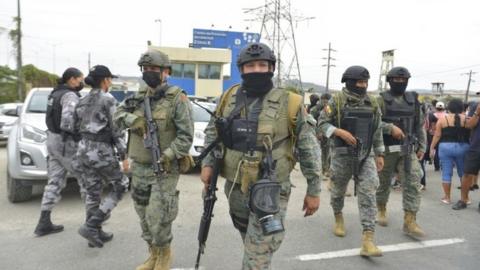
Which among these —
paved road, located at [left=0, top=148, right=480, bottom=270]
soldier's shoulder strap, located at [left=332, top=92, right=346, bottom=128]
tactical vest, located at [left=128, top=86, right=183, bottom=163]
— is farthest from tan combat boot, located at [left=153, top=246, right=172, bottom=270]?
soldier's shoulder strap, located at [left=332, top=92, right=346, bottom=128]

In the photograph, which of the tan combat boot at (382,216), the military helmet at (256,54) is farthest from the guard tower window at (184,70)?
the military helmet at (256,54)

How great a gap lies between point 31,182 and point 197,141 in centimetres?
319

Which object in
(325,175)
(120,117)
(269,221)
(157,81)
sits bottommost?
(325,175)

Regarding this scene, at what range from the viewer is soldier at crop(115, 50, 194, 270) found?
3.19 metres

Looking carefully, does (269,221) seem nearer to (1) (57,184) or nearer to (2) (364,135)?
(2) (364,135)

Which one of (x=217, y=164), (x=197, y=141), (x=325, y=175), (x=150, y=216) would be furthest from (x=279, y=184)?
(x=325, y=175)

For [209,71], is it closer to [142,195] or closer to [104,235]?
[104,235]

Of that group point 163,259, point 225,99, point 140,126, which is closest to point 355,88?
point 225,99

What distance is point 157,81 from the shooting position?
10.8 feet

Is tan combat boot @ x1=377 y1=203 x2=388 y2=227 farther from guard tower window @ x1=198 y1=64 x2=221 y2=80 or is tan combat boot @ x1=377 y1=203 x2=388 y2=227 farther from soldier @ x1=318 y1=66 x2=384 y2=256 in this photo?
guard tower window @ x1=198 y1=64 x2=221 y2=80

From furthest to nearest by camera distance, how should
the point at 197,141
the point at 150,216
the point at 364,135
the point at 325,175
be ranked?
1. the point at 325,175
2. the point at 197,141
3. the point at 364,135
4. the point at 150,216

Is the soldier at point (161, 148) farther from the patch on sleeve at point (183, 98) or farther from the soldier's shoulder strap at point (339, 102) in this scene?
the soldier's shoulder strap at point (339, 102)

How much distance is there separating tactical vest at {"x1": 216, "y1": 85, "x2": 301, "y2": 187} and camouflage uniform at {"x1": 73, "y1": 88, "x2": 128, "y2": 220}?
1.64m

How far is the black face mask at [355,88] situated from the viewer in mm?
4129
